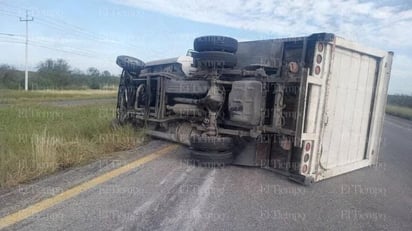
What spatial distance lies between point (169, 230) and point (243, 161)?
2.55 meters

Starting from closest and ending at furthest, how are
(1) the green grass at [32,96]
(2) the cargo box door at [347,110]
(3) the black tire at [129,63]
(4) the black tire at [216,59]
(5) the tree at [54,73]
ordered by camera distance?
(2) the cargo box door at [347,110] < (4) the black tire at [216,59] < (3) the black tire at [129,63] < (1) the green grass at [32,96] < (5) the tree at [54,73]

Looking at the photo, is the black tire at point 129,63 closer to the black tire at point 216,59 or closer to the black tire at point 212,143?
the black tire at point 216,59

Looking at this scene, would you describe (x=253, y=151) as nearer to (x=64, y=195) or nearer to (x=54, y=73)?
(x=64, y=195)

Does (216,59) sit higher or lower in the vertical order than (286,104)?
higher

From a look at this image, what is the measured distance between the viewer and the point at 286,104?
15.6ft

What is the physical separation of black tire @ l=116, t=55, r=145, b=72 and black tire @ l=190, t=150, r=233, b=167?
3.28 m

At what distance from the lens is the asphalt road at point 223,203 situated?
2986mm

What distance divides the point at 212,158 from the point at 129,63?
141 inches

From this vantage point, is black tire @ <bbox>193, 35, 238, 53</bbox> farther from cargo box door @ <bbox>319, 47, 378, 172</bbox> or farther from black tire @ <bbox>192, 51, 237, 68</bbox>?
cargo box door @ <bbox>319, 47, 378, 172</bbox>

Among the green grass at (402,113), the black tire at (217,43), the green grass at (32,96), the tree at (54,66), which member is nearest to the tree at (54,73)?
the tree at (54,66)

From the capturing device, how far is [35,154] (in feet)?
14.5

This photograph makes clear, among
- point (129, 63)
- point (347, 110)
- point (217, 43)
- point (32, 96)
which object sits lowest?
point (32, 96)

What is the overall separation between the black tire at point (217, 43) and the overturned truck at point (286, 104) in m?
0.02

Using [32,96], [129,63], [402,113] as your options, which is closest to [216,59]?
[129,63]
